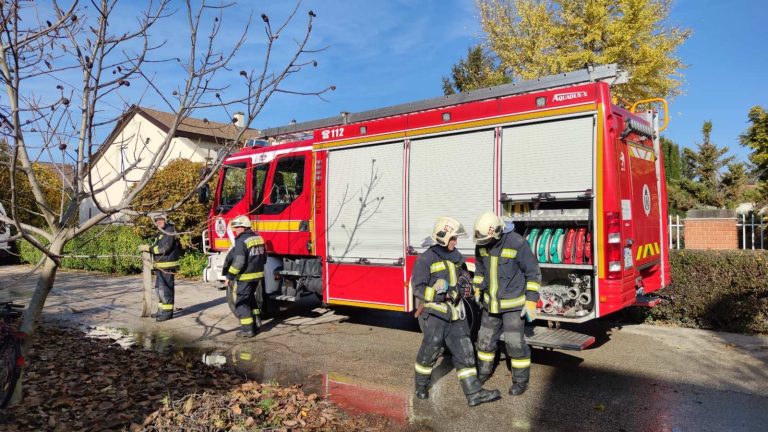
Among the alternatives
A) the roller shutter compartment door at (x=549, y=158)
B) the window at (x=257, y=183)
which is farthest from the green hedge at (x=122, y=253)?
the roller shutter compartment door at (x=549, y=158)

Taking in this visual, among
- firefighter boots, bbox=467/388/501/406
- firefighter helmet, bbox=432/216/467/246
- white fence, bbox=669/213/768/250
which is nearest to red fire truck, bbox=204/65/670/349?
firefighter helmet, bbox=432/216/467/246

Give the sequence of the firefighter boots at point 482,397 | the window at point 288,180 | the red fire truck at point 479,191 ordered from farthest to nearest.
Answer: the window at point 288,180, the red fire truck at point 479,191, the firefighter boots at point 482,397

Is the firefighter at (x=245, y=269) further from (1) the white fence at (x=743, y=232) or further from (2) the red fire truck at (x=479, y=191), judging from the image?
(1) the white fence at (x=743, y=232)

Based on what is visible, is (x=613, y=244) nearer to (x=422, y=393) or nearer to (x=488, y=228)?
(x=488, y=228)

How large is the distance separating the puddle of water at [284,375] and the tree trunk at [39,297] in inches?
75.5

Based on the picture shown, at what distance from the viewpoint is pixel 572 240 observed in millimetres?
5098

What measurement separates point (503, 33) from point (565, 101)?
12.8m

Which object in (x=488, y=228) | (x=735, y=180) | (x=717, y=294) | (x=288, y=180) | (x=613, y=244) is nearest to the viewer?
(x=488, y=228)

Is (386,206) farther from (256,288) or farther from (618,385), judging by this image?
(618,385)

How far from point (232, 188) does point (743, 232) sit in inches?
331

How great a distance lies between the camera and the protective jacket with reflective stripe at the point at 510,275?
4555 millimetres

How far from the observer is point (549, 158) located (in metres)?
5.17

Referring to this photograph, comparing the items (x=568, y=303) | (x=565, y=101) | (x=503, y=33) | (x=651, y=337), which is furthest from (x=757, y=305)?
(x=503, y=33)

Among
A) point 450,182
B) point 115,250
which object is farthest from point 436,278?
point 115,250
